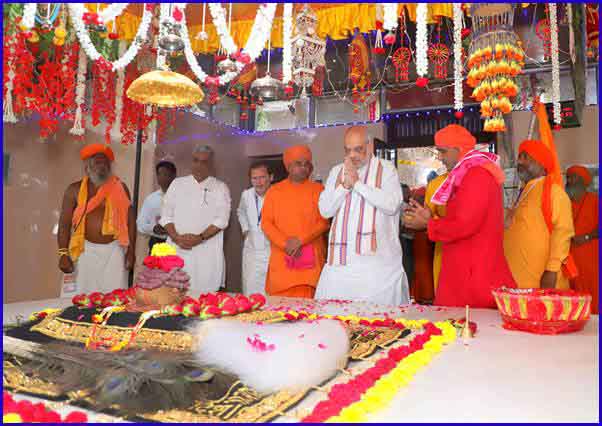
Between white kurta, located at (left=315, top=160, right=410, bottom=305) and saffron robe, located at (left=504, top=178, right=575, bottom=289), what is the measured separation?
0.76 meters

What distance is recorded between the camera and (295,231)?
12.1 ft

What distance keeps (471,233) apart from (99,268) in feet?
→ 8.82

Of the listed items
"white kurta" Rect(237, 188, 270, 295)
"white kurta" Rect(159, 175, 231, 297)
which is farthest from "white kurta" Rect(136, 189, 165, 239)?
"white kurta" Rect(237, 188, 270, 295)

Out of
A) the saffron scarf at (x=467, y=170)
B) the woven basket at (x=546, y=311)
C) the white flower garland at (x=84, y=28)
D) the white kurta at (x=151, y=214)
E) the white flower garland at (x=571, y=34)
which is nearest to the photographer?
the woven basket at (x=546, y=311)

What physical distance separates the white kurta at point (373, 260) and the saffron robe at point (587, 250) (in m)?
2.37

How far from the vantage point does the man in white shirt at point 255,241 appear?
4453mm

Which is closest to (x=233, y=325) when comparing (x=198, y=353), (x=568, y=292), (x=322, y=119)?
(x=198, y=353)

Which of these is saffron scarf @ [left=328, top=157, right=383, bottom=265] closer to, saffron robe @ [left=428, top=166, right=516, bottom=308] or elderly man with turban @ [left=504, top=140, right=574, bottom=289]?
saffron robe @ [left=428, top=166, right=516, bottom=308]

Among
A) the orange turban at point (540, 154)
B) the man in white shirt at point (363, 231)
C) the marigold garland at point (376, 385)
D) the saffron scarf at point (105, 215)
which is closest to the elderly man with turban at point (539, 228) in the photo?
the orange turban at point (540, 154)

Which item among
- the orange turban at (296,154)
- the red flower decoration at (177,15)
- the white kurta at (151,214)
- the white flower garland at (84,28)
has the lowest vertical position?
the white kurta at (151,214)

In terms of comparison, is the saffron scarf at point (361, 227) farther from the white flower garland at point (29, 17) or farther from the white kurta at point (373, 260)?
the white flower garland at point (29, 17)

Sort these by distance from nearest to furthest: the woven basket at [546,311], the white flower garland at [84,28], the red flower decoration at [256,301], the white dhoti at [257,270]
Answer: the woven basket at [546,311] < the red flower decoration at [256,301] < the white flower garland at [84,28] < the white dhoti at [257,270]

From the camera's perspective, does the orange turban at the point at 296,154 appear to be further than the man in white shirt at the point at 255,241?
No

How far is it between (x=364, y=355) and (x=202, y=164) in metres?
3.53
